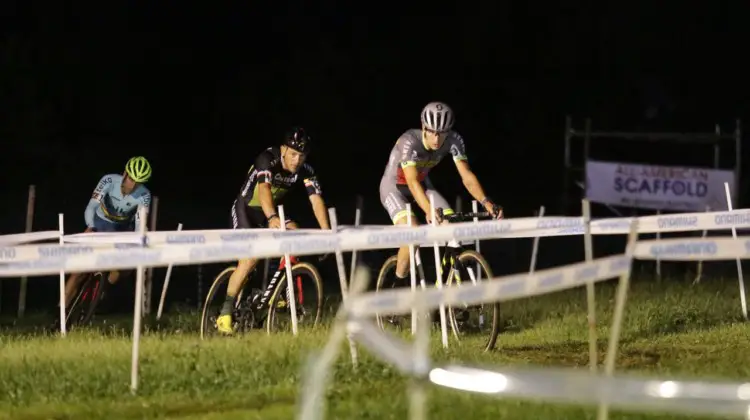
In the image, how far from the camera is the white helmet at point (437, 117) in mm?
13305

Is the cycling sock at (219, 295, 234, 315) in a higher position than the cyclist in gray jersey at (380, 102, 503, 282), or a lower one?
lower

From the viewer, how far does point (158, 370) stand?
10516 millimetres

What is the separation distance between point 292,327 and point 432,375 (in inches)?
263

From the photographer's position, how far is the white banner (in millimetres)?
23766

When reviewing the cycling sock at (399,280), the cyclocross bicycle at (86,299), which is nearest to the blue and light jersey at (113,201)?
the cyclocross bicycle at (86,299)

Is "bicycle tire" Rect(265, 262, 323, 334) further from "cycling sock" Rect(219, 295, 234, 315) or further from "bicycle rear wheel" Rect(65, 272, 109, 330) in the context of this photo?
"bicycle rear wheel" Rect(65, 272, 109, 330)

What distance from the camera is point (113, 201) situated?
15273 mm

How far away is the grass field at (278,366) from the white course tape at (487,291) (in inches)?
62.4

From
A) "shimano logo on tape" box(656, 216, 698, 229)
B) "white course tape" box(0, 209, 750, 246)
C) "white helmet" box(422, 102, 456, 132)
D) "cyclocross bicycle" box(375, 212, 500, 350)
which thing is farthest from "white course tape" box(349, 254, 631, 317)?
"white helmet" box(422, 102, 456, 132)

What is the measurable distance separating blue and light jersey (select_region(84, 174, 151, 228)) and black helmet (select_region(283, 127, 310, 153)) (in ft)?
A: 7.25

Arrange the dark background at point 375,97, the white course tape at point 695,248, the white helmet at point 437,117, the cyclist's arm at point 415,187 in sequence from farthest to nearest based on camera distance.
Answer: the dark background at point 375,97
the white helmet at point 437,117
the cyclist's arm at point 415,187
the white course tape at point 695,248

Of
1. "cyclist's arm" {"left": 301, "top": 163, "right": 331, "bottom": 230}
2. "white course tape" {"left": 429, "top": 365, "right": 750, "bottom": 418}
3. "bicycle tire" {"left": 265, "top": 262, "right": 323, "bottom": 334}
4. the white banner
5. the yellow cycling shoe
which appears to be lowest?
"white course tape" {"left": 429, "top": 365, "right": 750, "bottom": 418}

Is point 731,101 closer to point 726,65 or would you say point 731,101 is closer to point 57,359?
point 726,65

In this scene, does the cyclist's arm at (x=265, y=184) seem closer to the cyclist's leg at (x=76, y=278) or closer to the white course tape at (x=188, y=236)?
the white course tape at (x=188, y=236)
